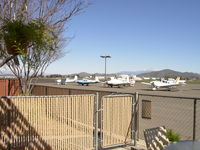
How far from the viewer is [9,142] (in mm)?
5324

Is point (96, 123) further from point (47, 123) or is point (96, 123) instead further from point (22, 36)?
point (22, 36)

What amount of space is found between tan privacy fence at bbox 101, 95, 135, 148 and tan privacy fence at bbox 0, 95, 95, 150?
0.41 meters

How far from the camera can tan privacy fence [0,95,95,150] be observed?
210 inches

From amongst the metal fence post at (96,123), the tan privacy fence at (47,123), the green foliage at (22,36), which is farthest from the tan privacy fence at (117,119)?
the green foliage at (22,36)

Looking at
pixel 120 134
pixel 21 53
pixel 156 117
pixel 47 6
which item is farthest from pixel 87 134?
pixel 156 117

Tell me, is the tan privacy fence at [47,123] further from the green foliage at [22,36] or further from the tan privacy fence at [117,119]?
the green foliage at [22,36]

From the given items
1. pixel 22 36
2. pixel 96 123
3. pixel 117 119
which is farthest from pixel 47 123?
pixel 22 36

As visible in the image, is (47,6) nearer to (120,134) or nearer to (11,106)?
(11,106)

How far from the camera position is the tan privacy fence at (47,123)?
5.33 m

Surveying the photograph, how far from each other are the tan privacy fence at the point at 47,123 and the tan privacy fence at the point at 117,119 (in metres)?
0.41

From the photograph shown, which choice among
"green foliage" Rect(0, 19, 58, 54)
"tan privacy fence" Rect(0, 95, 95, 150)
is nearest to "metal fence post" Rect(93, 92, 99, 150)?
"tan privacy fence" Rect(0, 95, 95, 150)

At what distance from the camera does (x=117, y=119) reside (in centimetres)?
720

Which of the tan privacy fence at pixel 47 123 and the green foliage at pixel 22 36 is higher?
the green foliage at pixel 22 36

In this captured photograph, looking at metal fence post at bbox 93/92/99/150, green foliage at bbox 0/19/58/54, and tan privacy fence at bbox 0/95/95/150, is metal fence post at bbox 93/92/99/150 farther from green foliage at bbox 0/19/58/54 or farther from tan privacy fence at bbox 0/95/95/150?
green foliage at bbox 0/19/58/54
